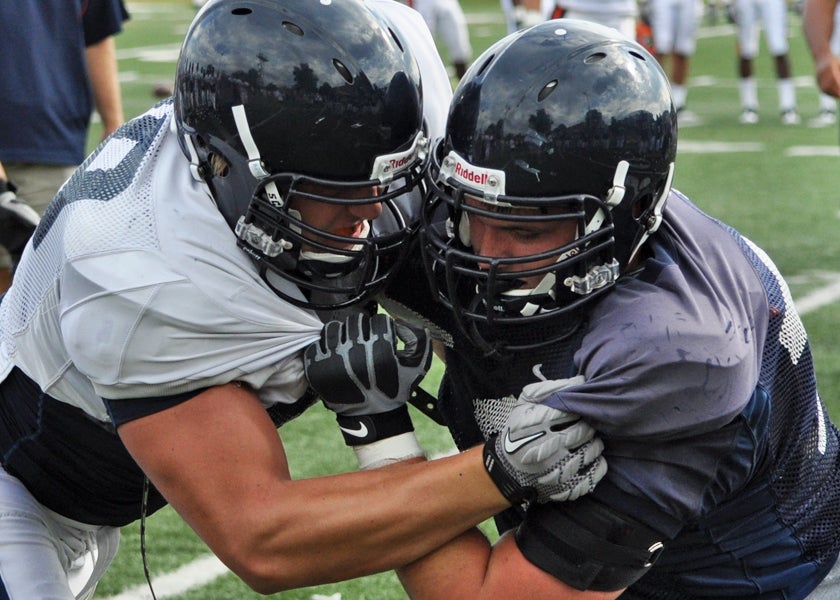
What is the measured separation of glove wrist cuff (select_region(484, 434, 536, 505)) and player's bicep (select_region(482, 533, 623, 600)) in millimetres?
119

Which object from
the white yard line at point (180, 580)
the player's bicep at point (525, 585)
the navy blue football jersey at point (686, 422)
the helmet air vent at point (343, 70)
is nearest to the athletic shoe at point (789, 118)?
the white yard line at point (180, 580)

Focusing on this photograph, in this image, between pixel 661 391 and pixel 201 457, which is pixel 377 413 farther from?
pixel 661 391

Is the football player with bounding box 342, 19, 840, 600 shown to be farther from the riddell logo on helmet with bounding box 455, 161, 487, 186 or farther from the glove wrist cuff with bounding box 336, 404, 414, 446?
the glove wrist cuff with bounding box 336, 404, 414, 446

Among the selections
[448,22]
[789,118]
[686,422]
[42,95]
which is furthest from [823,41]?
[789,118]

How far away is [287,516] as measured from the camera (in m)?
2.06

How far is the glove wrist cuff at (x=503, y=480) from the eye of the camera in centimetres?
202

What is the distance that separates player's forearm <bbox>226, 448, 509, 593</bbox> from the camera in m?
2.06

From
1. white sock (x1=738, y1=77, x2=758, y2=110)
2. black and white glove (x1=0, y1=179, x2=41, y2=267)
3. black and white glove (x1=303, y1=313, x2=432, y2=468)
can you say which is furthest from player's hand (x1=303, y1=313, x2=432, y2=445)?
white sock (x1=738, y1=77, x2=758, y2=110)

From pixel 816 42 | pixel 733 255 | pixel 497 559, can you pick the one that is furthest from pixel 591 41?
pixel 816 42

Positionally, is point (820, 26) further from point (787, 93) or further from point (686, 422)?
point (787, 93)

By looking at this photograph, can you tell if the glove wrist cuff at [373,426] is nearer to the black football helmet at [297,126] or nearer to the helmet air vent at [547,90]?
the black football helmet at [297,126]

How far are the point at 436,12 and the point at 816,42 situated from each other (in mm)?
4918

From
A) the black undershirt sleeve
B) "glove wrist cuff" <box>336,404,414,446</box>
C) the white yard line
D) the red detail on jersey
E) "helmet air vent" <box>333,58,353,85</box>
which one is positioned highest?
"helmet air vent" <box>333,58,353,85</box>

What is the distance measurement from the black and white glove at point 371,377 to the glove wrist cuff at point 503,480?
0.65 ft
